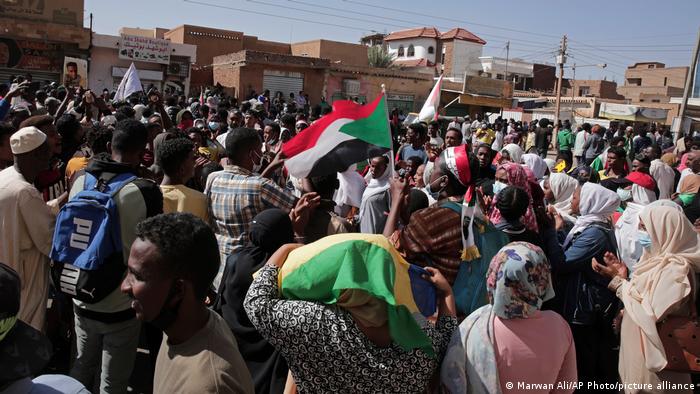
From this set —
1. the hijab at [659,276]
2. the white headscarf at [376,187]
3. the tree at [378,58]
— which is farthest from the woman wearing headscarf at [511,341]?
the tree at [378,58]

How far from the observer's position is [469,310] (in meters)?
3.04

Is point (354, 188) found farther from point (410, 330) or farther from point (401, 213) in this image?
point (410, 330)

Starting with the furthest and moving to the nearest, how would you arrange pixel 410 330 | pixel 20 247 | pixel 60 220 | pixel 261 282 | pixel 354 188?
pixel 354 188 → pixel 20 247 → pixel 60 220 → pixel 261 282 → pixel 410 330

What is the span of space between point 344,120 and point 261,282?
2.14m

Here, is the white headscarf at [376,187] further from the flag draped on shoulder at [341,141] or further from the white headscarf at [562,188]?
the white headscarf at [562,188]

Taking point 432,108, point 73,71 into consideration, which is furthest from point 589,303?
point 73,71

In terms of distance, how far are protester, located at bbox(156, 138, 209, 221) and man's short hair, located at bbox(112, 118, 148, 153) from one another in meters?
0.16

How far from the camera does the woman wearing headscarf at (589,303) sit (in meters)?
3.58

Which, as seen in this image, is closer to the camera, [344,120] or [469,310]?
[469,310]

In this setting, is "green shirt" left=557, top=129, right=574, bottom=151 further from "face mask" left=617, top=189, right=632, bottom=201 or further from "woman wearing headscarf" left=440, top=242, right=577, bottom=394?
"woman wearing headscarf" left=440, top=242, right=577, bottom=394

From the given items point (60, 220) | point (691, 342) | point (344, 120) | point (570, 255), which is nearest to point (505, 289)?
point (691, 342)

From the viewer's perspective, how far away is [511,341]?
7.50 feet

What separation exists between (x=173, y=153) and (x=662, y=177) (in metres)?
7.35

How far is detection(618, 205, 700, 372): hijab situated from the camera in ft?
9.27
